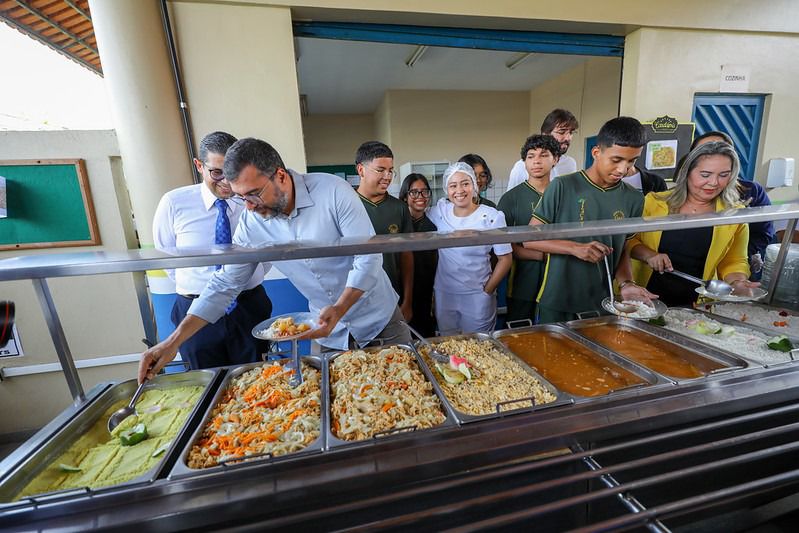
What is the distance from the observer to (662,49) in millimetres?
3467

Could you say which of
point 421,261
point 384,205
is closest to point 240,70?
point 384,205

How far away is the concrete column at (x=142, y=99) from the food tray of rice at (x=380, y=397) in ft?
6.56

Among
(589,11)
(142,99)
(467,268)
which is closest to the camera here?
(142,99)

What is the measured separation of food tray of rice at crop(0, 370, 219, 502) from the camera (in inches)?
38.9

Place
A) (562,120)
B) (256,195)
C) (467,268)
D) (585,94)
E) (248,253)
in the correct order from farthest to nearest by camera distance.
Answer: (585,94) < (562,120) < (467,268) < (256,195) < (248,253)

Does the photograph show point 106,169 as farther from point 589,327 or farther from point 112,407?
point 589,327

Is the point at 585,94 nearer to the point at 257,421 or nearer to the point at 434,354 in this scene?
the point at 434,354

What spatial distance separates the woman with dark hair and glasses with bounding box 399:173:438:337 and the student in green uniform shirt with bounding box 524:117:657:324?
3.40 ft

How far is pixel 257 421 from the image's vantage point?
1.17m

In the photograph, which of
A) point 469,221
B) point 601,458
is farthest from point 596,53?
point 601,458

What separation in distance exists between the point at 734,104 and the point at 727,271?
3.01m

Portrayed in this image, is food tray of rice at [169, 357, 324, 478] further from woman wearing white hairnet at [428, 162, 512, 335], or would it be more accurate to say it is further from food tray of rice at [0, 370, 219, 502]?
woman wearing white hairnet at [428, 162, 512, 335]

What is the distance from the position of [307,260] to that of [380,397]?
32.8 inches

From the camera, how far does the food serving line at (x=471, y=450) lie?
0.87 metres
